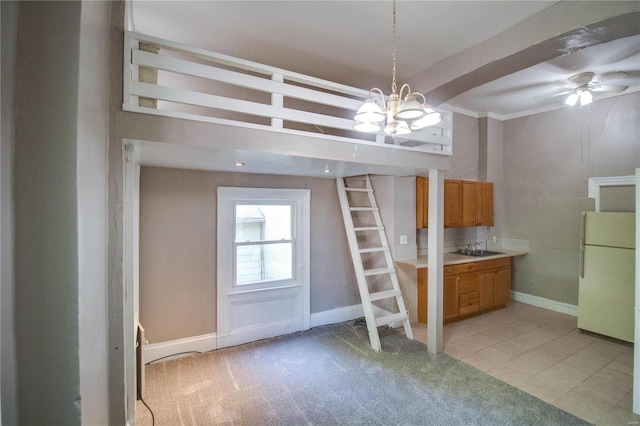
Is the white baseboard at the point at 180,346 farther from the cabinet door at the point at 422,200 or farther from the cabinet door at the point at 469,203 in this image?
the cabinet door at the point at 469,203

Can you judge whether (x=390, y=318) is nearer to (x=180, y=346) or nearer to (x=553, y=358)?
(x=553, y=358)

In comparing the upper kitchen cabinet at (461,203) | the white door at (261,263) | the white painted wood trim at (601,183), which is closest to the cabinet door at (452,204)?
the upper kitchen cabinet at (461,203)

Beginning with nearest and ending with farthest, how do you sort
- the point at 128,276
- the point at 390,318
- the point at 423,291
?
the point at 128,276 → the point at 390,318 → the point at 423,291

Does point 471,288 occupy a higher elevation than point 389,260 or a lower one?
lower

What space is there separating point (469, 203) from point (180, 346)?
4.34m

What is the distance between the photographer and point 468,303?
4.04 meters

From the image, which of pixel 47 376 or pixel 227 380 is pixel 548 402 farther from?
pixel 47 376

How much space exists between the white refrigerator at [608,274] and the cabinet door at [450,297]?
1508 millimetres

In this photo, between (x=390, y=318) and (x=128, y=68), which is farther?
(x=390, y=318)

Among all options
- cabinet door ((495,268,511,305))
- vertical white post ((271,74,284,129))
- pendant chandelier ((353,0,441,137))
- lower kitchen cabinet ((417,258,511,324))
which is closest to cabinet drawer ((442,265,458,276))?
lower kitchen cabinet ((417,258,511,324))

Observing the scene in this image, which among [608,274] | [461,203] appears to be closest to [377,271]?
[461,203]

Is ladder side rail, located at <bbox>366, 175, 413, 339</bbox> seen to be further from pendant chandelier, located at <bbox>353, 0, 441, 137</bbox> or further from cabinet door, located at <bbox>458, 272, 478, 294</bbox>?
pendant chandelier, located at <bbox>353, 0, 441, 137</bbox>

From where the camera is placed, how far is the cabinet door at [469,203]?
14.4ft

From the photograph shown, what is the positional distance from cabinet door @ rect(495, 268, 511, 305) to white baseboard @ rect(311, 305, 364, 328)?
6.96ft
